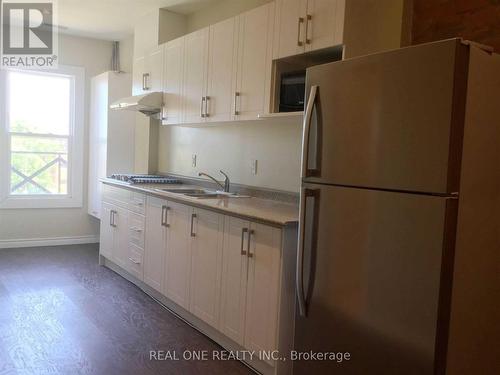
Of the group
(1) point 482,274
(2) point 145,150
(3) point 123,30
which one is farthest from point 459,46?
(3) point 123,30

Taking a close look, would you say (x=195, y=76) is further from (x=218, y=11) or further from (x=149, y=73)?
(x=149, y=73)

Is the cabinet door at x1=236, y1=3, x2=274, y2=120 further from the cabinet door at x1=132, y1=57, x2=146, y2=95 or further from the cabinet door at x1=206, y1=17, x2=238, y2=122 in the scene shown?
the cabinet door at x1=132, y1=57, x2=146, y2=95

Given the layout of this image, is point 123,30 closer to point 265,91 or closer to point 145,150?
point 145,150

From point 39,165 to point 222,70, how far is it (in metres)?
3.21

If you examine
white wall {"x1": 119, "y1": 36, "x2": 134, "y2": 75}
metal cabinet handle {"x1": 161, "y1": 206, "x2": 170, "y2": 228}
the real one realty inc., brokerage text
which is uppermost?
white wall {"x1": 119, "y1": 36, "x2": 134, "y2": 75}

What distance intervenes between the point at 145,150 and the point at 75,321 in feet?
7.26

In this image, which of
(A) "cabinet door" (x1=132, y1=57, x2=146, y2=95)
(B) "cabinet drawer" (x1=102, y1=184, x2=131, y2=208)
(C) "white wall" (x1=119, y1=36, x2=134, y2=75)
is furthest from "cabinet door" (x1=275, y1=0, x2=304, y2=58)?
(C) "white wall" (x1=119, y1=36, x2=134, y2=75)

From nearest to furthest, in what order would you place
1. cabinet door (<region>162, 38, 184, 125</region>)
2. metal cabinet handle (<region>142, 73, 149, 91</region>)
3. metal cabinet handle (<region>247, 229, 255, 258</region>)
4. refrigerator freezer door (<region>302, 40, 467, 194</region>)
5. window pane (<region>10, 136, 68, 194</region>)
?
refrigerator freezer door (<region>302, 40, 467, 194</region>) → metal cabinet handle (<region>247, 229, 255, 258</region>) → cabinet door (<region>162, 38, 184, 125</region>) → metal cabinet handle (<region>142, 73, 149, 91</region>) → window pane (<region>10, 136, 68, 194</region>)

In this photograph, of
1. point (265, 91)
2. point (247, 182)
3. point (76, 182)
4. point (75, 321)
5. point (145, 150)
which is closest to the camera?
point (265, 91)

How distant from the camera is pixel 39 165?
528cm

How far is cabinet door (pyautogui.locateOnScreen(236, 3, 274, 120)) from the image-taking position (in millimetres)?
2787

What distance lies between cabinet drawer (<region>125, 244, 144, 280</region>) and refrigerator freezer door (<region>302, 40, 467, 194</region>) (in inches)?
87.4

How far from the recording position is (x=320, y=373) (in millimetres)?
1914

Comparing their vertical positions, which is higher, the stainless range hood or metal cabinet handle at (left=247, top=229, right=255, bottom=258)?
the stainless range hood
